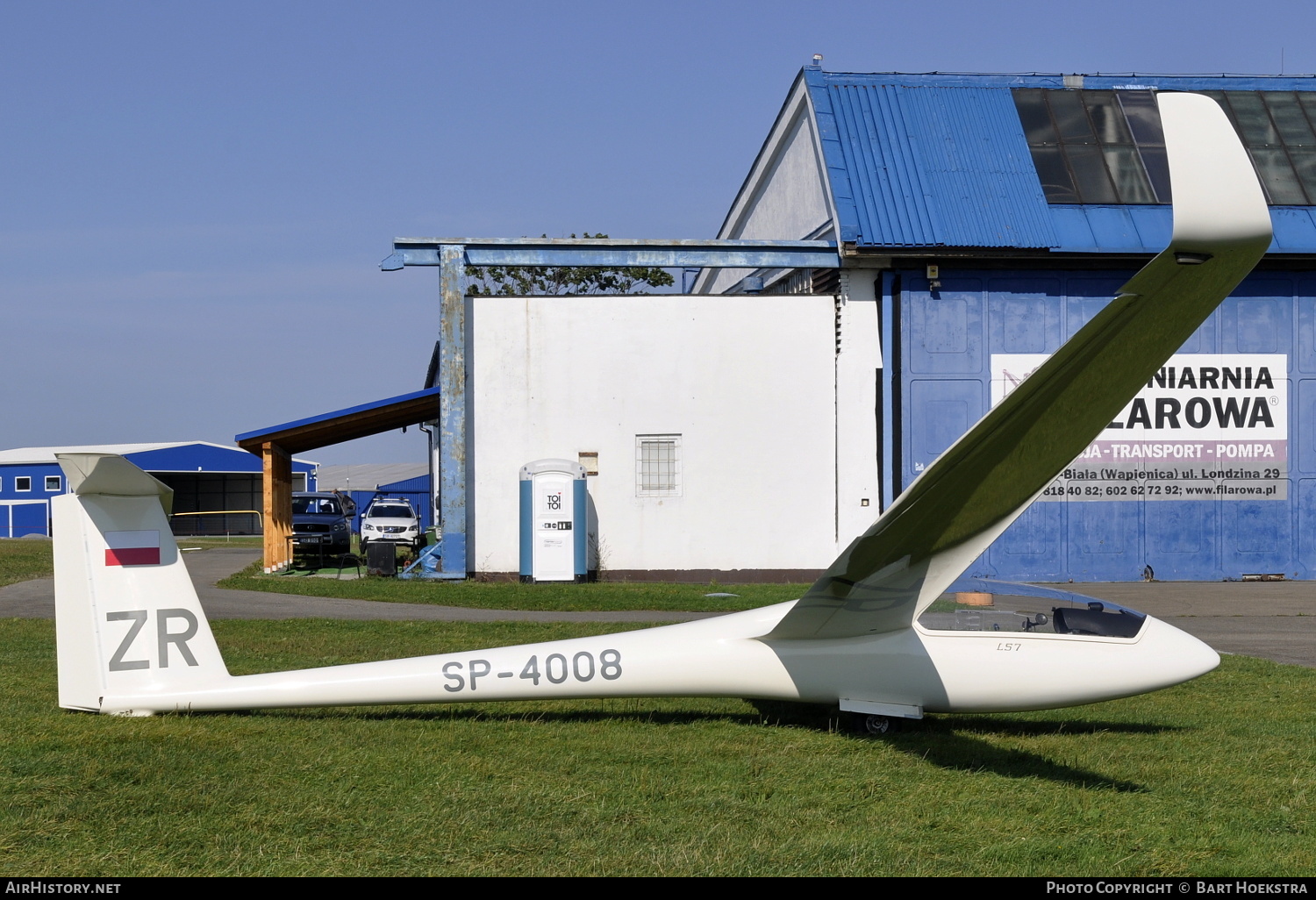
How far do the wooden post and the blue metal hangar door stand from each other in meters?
12.1

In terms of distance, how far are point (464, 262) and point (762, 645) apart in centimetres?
1431

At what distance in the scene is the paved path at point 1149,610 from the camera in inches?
531

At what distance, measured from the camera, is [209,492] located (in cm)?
6375

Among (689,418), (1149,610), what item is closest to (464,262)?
(689,418)

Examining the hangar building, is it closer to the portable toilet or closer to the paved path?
the portable toilet

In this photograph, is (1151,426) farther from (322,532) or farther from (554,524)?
(322,532)

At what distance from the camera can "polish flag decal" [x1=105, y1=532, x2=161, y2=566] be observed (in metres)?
6.77

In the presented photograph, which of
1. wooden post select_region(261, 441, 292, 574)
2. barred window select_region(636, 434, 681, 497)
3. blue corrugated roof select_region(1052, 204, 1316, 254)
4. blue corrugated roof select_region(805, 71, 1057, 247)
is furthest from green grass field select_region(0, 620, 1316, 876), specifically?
wooden post select_region(261, 441, 292, 574)

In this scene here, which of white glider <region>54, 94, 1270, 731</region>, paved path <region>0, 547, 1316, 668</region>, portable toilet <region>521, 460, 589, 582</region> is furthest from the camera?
portable toilet <region>521, 460, 589, 582</region>

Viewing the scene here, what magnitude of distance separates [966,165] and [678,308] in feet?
20.1

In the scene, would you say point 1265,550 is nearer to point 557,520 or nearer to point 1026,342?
point 1026,342

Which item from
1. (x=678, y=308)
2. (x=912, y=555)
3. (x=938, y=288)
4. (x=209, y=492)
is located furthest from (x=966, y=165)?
(x=209, y=492)

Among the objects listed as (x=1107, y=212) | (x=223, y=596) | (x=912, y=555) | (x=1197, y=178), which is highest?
(x=1107, y=212)

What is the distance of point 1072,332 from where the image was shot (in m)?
21.2
